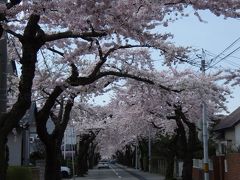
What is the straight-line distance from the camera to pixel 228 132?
4156 cm

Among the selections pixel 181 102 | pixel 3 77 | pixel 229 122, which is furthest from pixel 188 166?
pixel 3 77

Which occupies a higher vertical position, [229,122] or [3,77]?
[229,122]

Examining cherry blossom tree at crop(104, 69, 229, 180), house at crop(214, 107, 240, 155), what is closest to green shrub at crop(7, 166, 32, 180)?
cherry blossom tree at crop(104, 69, 229, 180)

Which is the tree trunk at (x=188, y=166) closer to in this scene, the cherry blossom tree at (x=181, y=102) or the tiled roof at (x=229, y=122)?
the cherry blossom tree at (x=181, y=102)

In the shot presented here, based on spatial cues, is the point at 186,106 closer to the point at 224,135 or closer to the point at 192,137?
the point at 192,137

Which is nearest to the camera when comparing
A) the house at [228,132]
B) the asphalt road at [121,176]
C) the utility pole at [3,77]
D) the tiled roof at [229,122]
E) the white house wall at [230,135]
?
the utility pole at [3,77]

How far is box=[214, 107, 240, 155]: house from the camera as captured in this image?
3843 centimetres

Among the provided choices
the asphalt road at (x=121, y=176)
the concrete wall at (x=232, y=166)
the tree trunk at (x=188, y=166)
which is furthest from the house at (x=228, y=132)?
the concrete wall at (x=232, y=166)

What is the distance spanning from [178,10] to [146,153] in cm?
6208

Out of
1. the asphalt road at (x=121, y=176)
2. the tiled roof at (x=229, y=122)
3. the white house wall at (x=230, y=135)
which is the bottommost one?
the asphalt road at (x=121, y=176)

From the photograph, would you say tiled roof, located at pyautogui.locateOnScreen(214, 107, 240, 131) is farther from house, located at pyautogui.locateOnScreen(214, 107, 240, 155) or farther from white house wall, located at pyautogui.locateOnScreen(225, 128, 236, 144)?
white house wall, located at pyautogui.locateOnScreen(225, 128, 236, 144)

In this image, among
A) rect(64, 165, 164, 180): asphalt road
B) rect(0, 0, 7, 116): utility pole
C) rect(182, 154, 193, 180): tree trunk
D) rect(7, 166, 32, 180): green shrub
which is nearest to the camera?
rect(0, 0, 7, 116): utility pole

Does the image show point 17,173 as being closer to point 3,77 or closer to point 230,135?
point 3,77

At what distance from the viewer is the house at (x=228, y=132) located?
126ft
